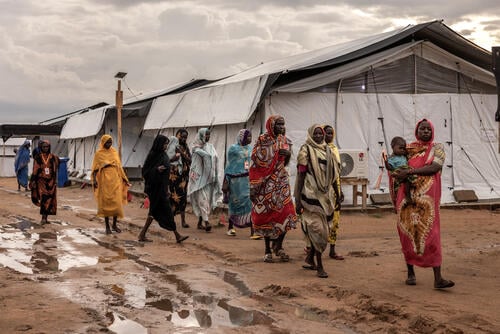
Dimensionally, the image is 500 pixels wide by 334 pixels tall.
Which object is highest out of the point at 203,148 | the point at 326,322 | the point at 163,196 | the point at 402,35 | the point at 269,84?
the point at 402,35

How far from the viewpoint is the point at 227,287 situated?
647 cm

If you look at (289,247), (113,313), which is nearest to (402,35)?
(289,247)

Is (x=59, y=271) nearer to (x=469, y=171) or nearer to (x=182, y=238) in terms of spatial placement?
(x=182, y=238)

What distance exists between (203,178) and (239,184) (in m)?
1.14

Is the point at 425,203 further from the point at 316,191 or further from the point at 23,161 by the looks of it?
the point at 23,161

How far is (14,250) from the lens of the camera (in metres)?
8.79

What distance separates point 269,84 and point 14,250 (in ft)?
20.3

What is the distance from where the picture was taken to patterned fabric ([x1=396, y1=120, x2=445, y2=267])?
6344 millimetres

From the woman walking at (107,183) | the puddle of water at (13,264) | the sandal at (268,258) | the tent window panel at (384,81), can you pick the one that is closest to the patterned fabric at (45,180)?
the woman walking at (107,183)

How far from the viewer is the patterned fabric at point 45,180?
11930 mm

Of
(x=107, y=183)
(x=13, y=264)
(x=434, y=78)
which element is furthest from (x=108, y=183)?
(x=434, y=78)

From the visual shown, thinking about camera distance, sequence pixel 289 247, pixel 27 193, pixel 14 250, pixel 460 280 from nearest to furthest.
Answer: pixel 460 280 < pixel 14 250 < pixel 289 247 < pixel 27 193

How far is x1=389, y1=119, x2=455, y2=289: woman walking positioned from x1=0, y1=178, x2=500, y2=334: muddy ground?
302mm

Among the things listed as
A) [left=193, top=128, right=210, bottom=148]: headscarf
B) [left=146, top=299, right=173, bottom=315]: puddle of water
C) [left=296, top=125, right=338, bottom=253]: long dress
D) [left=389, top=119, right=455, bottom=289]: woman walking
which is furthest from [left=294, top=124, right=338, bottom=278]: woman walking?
[left=193, top=128, right=210, bottom=148]: headscarf
